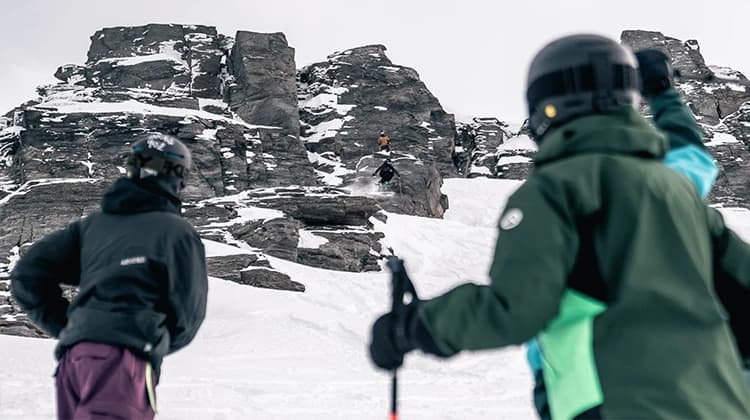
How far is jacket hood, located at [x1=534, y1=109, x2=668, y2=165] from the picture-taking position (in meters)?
1.80

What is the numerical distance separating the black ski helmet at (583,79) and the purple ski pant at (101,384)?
205 cm

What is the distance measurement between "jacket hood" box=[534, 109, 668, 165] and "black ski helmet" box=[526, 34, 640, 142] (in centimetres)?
6

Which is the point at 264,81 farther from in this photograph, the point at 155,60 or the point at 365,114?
the point at 155,60

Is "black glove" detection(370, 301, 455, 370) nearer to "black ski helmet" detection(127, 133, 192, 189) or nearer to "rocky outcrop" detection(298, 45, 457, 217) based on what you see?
"black ski helmet" detection(127, 133, 192, 189)

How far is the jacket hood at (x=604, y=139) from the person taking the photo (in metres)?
1.80

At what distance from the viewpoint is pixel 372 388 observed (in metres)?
9.26

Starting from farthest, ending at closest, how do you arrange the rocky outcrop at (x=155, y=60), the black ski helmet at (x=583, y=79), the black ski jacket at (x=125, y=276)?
the rocky outcrop at (x=155, y=60) → the black ski jacket at (x=125, y=276) → the black ski helmet at (x=583, y=79)

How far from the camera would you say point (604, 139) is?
1.81 meters

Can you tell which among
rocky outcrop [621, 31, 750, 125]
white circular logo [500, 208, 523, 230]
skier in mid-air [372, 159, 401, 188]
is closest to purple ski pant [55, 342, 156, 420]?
white circular logo [500, 208, 523, 230]

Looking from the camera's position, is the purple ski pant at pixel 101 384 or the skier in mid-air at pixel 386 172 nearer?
the purple ski pant at pixel 101 384

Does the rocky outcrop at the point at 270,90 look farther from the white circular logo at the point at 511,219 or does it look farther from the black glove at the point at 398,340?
the white circular logo at the point at 511,219

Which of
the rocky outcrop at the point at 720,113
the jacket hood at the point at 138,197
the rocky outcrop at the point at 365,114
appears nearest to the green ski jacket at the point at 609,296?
the jacket hood at the point at 138,197

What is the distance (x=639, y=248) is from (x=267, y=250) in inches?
963

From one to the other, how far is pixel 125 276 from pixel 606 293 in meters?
2.17
